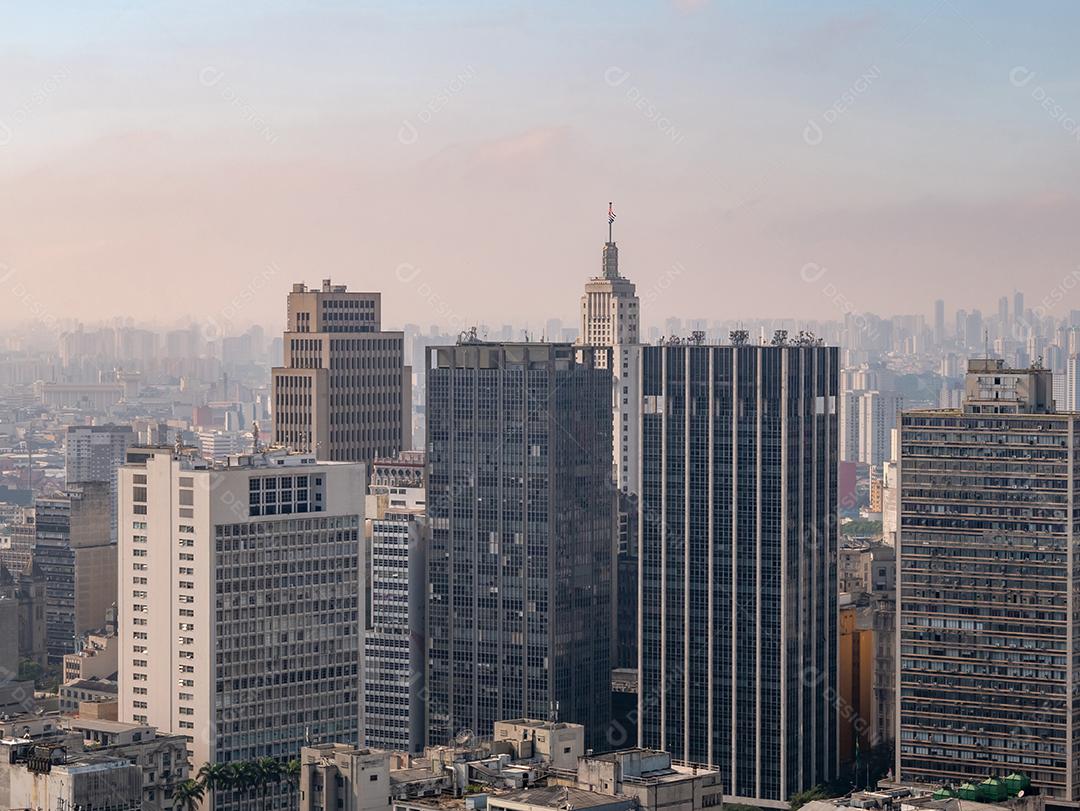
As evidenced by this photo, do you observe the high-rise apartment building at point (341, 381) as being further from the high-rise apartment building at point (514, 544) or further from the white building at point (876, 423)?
the white building at point (876, 423)

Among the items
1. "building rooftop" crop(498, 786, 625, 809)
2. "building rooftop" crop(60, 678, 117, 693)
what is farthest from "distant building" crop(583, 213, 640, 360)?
"building rooftop" crop(498, 786, 625, 809)

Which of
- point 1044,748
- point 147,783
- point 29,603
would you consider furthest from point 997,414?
point 29,603

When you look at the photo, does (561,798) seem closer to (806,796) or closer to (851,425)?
(806,796)

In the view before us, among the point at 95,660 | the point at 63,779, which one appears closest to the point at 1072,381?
the point at 95,660

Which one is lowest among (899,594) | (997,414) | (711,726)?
(711,726)

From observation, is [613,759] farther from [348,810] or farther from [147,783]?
[147,783]

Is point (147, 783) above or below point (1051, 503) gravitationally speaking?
below

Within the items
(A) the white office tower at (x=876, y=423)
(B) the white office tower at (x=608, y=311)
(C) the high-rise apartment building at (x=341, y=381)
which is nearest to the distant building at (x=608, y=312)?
(B) the white office tower at (x=608, y=311)

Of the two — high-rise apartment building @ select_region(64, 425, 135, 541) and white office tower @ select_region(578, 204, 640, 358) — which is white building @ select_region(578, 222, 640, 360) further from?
high-rise apartment building @ select_region(64, 425, 135, 541)
